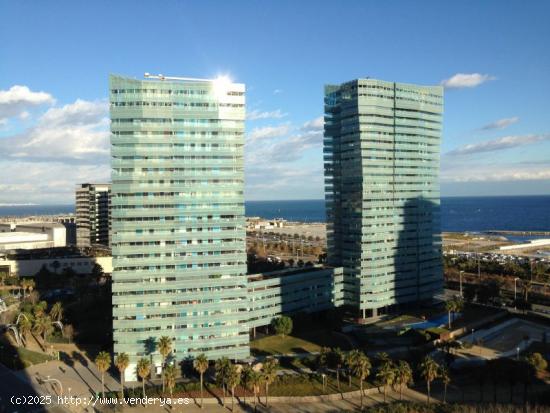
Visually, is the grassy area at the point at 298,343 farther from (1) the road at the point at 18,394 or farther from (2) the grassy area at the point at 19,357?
(2) the grassy area at the point at 19,357

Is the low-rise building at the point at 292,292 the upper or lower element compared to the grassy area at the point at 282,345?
upper

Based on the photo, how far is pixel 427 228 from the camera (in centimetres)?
14138

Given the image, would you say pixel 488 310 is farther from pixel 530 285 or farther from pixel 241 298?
pixel 241 298

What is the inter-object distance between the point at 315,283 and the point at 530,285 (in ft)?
256

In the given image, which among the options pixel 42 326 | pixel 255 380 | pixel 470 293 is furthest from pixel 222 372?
pixel 470 293

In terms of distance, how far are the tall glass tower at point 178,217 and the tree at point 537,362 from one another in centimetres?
5251

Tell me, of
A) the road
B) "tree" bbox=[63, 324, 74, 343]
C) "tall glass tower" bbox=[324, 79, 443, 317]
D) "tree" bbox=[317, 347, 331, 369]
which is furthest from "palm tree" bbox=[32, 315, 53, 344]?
"tall glass tower" bbox=[324, 79, 443, 317]

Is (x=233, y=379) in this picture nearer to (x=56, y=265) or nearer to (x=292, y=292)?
(x=292, y=292)

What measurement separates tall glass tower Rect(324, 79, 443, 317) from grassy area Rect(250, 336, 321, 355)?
28.6 meters

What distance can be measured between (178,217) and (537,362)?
72070 millimetres

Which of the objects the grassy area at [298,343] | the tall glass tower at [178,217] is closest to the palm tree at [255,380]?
the tall glass tower at [178,217]

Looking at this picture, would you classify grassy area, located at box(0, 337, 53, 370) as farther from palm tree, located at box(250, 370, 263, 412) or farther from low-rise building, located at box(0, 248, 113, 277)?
low-rise building, located at box(0, 248, 113, 277)

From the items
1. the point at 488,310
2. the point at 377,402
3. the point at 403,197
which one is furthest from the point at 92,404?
the point at 488,310

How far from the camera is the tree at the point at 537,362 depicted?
81.2m
